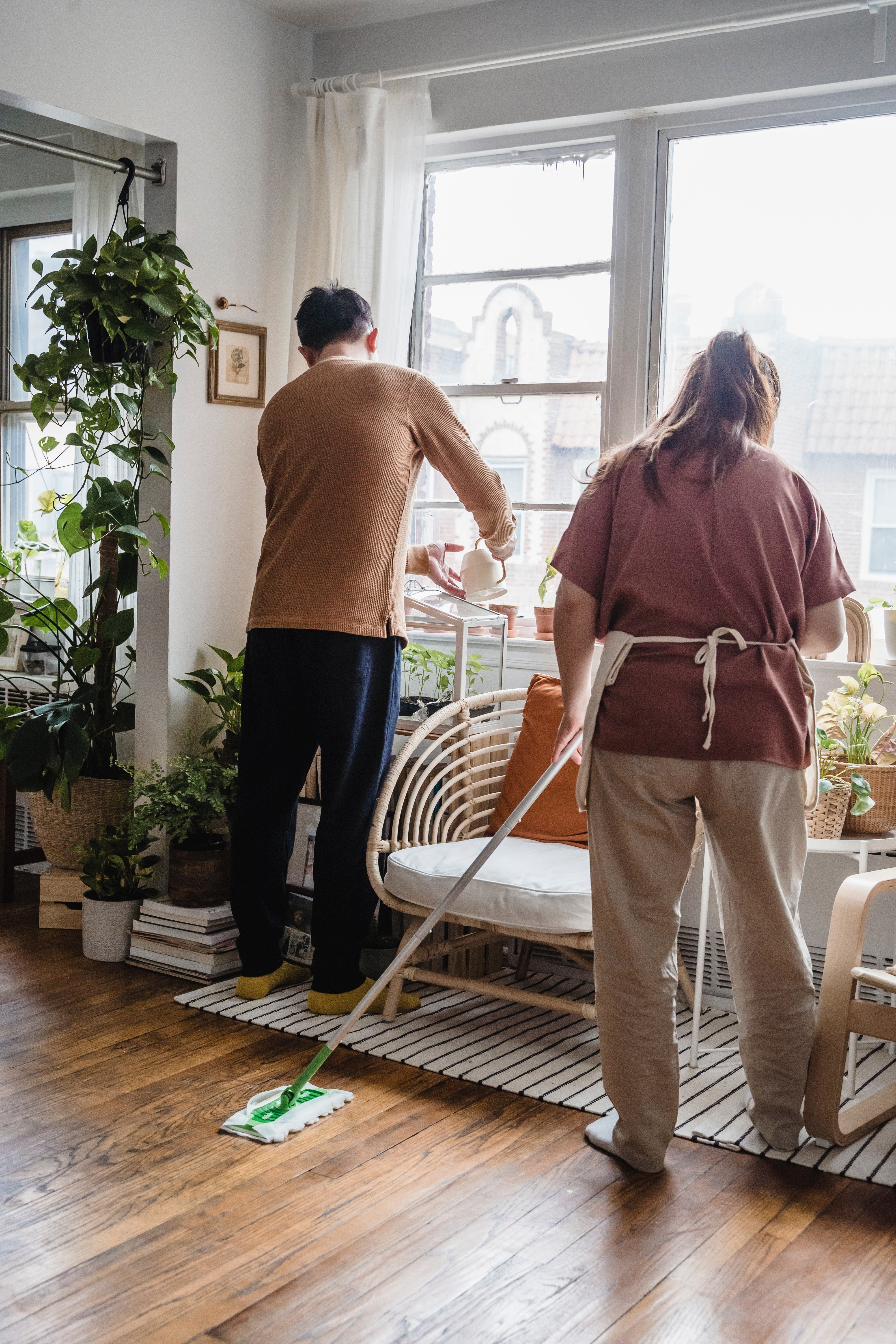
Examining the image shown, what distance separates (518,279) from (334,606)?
1.37 m

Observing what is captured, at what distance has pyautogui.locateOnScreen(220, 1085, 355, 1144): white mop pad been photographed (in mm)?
2357

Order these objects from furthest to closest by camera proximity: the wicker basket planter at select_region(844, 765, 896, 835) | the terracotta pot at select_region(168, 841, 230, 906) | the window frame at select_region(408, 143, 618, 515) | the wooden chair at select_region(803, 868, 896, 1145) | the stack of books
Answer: the window frame at select_region(408, 143, 618, 515) < the terracotta pot at select_region(168, 841, 230, 906) < the stack of books < the wicker basket planter at select_region(844, 765, 896, 835) < the wooden chair at select_region(803, 868, 896, 1145)

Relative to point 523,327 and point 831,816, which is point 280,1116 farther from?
point 523,327

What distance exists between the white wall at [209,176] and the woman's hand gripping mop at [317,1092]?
1.36m

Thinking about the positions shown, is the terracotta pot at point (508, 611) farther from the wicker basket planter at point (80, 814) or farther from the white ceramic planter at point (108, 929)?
the white ceramic planter at point (108, 929)

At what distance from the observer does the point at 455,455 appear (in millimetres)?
2982

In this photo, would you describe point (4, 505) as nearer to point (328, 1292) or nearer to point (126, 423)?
point (126, 423)

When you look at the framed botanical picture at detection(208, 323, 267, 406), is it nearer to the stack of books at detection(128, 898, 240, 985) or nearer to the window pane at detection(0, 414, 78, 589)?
the window pane at detection(0, 414, 78, 589)

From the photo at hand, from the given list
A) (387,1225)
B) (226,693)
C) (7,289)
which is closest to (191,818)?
(226,693)

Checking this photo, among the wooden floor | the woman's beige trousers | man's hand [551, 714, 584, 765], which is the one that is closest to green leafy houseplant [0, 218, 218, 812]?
the wooden floor

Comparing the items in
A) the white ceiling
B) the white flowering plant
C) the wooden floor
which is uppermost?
the white ceiling

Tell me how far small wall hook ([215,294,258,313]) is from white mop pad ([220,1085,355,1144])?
2186mm

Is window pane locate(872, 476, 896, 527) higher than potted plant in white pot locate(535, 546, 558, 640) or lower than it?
higher

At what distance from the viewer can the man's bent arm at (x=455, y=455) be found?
9.71ft
